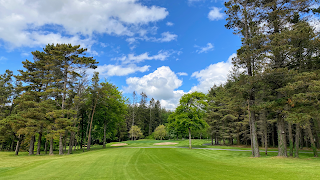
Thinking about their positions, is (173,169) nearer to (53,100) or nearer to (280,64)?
(280,64)

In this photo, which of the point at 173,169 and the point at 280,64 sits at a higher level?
the point at 280,64

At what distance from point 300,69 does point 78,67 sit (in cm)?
2746

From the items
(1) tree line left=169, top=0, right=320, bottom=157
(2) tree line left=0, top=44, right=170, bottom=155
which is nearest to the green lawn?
(1) tree line left=169, top=0, right=320, bottom=157

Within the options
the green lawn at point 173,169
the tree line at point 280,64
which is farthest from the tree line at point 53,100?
the tree line at point 280,64

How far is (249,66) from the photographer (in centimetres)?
1655

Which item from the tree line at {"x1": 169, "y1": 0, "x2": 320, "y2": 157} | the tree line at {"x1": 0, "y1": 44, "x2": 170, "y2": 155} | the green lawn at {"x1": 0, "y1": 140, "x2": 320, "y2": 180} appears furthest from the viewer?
the tree line at {"x1": 0, "y1": 44, "x2": 170, "y2": 155}

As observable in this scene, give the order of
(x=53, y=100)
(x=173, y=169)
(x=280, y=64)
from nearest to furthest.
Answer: (x=173, y=169), (x=280, y=64), (x=53, y=100)

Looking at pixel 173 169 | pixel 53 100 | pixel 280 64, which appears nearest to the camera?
pixel 173 169

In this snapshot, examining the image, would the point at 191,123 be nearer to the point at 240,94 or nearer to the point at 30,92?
the point at 240,94

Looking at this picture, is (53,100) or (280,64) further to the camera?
(53,100)

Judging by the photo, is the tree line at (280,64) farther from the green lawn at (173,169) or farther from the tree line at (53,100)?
the tree line at (53,100)

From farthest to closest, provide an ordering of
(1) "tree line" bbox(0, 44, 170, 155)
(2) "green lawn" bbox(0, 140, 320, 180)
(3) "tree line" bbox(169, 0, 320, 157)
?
(1) "tree line" bbox(0, 44, 170, 155) < (3) "tree line" bbox(169, 0, 320, 157) < (2) "green lawn" bbox(0, 140, 320, 180)

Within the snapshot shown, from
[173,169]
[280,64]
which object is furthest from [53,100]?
[280,64]

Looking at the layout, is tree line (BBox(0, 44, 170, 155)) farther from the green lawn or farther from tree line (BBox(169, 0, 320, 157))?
tree line (BBox(169, 0, 320, 157))
